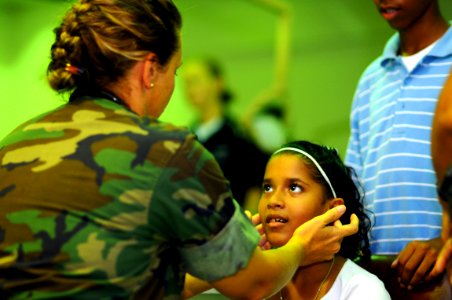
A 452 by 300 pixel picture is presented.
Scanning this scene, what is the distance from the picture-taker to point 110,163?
4.12 feet

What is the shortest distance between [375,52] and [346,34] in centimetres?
31

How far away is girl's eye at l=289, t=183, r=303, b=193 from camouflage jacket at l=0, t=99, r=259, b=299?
56 centimetres

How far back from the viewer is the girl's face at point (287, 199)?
5.98 ft

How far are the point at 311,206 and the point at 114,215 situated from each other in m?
0.73

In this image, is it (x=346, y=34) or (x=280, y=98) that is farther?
(x=346, y=34)

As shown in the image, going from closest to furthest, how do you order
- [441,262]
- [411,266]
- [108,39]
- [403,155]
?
[108,39]
[441,262]
[411,266]
[403,155]

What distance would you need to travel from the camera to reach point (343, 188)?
1940 mm

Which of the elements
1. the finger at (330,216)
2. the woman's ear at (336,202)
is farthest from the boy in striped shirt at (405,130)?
the finger at (330,216)

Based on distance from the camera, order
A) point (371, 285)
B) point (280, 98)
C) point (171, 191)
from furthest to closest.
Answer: point (280, 98) < point (371, 285) < point (171, 191)

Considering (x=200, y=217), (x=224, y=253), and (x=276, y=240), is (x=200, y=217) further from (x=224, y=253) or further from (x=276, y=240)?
(x=276, y=240)

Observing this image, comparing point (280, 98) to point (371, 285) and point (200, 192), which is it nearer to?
point (371, 285)

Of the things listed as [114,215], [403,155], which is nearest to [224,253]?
[114,215]

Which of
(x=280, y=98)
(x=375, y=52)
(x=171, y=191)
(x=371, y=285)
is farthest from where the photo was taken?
(x=375, y=52)

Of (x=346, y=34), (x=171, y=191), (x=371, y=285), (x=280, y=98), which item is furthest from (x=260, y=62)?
(x=171, y=191)
